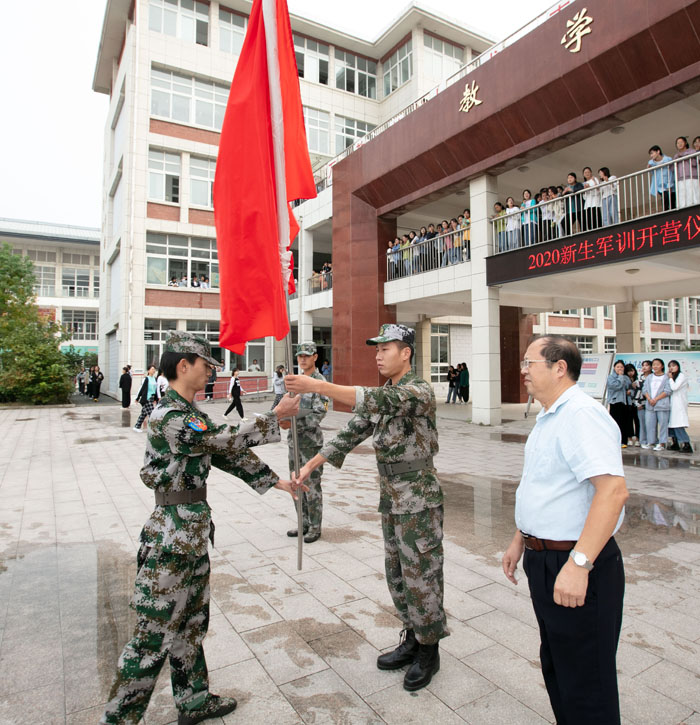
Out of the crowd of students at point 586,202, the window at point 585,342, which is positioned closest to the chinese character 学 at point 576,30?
the crowd of students at point 586,202

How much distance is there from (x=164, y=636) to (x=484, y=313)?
12.8 meters

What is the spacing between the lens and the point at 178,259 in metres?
26.0

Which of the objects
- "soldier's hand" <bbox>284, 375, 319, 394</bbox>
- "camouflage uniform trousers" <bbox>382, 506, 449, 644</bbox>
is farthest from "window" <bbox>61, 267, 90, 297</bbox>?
"camouflage uniform trousers" <bbox>382, 506, 449, 644</bbox>

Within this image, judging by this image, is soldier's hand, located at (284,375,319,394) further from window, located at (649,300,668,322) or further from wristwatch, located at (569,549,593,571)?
window, located at (649,300,668,322)

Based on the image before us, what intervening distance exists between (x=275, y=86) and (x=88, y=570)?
13.7 feet

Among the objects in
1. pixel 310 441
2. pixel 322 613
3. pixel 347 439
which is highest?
pixel 347 439

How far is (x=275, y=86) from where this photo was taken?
3.16m

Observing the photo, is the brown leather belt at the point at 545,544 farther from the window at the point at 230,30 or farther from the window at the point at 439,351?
the window at the point at 230,30

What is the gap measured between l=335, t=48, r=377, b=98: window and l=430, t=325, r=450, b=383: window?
15.6 m

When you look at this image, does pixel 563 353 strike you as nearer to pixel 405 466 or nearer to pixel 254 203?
pixel 405 466

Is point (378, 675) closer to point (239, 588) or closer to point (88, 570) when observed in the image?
point (239, 588)

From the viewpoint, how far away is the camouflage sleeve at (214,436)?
2.27 meters

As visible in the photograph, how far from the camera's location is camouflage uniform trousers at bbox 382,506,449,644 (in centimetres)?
266

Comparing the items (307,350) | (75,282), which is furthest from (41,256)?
(307,350)
